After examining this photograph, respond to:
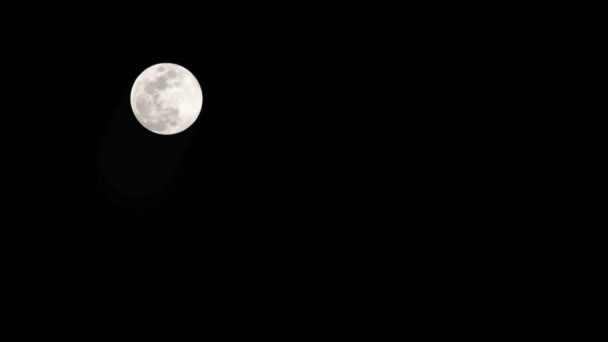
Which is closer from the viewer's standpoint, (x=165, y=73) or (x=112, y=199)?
(x=165, y=73)

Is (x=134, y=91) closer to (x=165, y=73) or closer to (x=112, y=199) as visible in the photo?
(x=165, y=73)

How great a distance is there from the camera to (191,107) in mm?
3250

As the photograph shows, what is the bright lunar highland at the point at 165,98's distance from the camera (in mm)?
3170

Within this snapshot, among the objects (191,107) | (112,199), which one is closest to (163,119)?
(191,107)

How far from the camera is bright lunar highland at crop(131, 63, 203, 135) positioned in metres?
3.17

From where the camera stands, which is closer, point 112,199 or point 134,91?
point 134,91

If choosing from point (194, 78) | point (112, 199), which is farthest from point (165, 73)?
point (112, 199)

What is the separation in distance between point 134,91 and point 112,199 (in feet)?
2.95

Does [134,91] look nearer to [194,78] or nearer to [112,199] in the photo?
[194,78]

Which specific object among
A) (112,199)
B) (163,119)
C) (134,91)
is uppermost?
(134,91)

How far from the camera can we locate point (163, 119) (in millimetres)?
3193

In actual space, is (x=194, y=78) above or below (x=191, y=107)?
above

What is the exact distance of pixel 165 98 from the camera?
10.4 ft

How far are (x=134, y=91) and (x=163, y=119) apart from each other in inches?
12.1
